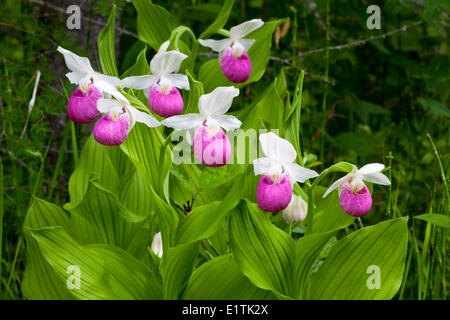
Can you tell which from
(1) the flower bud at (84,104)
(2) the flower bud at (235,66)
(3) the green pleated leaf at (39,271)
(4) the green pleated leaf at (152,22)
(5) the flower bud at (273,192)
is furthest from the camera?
(4) the green pleated leaf at (152,22)

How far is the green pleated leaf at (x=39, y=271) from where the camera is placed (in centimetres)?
124

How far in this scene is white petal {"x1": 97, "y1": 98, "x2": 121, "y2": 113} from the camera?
1.09 metres

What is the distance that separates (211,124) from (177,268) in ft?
1.02

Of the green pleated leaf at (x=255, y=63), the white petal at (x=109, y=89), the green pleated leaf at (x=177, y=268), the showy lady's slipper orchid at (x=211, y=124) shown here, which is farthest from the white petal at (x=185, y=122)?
the green pleated leaf at (x=255, y=63)

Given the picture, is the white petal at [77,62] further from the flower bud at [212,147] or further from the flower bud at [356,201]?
the flower bud at [356,201]

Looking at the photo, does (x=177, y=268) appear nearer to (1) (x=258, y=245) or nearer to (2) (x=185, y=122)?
(1) (x=258, y=245)

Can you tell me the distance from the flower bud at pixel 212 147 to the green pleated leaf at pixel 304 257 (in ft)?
0.77

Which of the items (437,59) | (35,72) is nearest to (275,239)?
(35,72)

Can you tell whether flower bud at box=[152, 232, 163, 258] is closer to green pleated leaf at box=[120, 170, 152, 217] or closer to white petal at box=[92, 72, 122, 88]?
green pleated leaf at box=[120, 170, 152, 217]

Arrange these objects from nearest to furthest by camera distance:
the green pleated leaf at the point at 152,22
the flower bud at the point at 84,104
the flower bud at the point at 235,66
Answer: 1. the flower bud at the point at 84,104
2. the flower bud at the point at 235,66
3. the green pleated leaf at the point at 152,22

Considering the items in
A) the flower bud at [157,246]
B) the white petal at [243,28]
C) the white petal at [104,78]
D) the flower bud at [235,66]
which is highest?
the white petal at [243,28]

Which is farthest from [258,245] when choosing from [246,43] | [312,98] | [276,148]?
[312,98]

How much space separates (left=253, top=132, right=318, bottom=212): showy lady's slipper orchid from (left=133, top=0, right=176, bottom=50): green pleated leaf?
0.63m

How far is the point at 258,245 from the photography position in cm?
113
